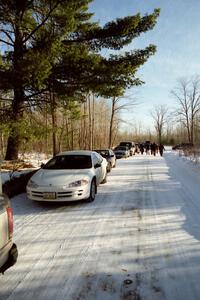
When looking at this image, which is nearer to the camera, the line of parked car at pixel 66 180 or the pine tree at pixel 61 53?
the line of parked car at pixel 66 180

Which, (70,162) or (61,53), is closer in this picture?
(70,162)

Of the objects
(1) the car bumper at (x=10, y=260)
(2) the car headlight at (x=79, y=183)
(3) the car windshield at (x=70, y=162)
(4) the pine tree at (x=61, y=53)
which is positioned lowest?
(1) the car bumper at (x=10, y=260)

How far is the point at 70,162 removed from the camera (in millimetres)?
10250

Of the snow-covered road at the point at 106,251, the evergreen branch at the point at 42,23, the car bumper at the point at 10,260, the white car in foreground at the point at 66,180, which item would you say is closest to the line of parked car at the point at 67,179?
the white car in foreground at the point at 66,180

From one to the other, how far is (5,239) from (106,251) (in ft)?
6.74

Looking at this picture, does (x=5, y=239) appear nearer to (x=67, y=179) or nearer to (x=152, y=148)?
(x=67, y=179)

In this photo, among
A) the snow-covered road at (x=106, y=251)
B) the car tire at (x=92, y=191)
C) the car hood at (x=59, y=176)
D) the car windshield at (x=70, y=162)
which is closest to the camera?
the snow-covered road at (x=106, y=251)

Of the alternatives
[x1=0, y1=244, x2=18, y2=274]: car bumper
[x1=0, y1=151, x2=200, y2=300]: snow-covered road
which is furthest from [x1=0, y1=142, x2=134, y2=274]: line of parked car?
[x1=0, y1=244, x2=18, y2=274]: car bumper

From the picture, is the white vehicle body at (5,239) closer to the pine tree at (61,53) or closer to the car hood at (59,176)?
the car hood at (59,176)

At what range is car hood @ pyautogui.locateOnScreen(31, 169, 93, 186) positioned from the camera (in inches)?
331

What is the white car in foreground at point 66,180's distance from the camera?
8219 millimetres

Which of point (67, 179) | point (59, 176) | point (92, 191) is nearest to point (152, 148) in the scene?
point (92, 191)

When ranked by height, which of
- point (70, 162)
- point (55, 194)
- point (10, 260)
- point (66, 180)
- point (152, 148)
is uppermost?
point (152, 148)

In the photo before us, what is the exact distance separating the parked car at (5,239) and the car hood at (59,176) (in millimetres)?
4492
